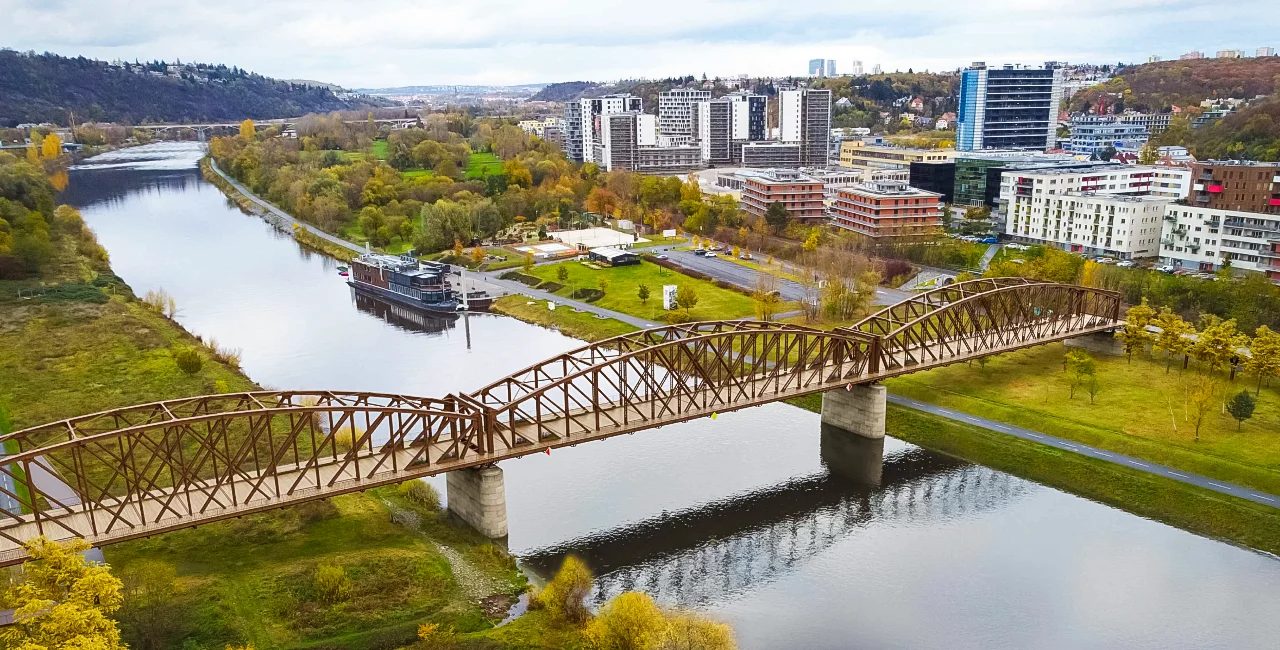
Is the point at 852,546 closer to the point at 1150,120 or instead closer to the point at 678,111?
Answer: the point at 1150,120

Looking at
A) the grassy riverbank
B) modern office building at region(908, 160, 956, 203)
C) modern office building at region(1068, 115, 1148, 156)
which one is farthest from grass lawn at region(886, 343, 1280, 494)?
modern office building at region(1068, 115, 1148, 156)

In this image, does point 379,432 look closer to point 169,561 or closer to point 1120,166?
point 169,561

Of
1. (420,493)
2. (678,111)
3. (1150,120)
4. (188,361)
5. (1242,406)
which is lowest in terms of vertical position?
(420,493)

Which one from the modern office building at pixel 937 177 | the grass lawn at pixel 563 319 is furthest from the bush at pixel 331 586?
the modern office building at pixel 937 177

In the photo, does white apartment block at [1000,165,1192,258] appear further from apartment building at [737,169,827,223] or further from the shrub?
the shrub

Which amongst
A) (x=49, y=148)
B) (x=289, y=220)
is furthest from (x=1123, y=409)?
(x=49, y=148)
